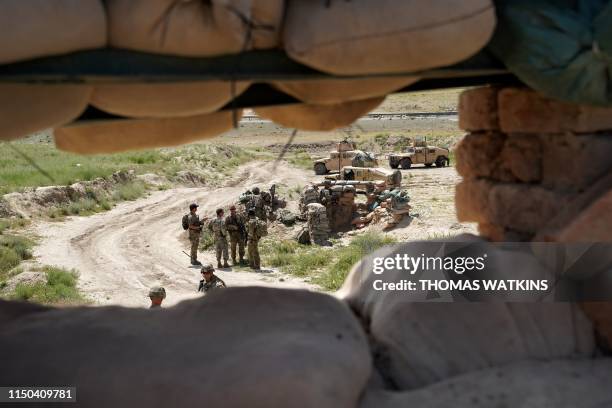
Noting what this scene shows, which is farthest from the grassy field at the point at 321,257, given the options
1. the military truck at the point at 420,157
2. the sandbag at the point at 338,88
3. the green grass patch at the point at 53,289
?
the military truck at the point at 420,157

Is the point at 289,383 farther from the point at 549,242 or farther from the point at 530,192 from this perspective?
the point at 530,192

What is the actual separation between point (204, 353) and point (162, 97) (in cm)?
116

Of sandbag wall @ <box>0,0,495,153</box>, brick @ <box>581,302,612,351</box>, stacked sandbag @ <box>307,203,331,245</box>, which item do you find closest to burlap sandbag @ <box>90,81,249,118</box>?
sandbag wall @ <box>0,0,495,153</box>

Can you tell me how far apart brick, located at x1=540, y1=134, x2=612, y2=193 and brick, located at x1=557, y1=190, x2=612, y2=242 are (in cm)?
22

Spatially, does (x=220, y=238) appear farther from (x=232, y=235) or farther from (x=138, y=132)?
(x=138, y=132)

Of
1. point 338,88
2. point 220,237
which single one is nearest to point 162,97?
point 338,88

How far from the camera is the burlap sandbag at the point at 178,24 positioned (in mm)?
2631

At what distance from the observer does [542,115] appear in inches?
143

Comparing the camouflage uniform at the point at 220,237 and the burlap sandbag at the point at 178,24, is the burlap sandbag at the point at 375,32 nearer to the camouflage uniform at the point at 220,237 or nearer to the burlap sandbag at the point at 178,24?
the burlap sandbag at the point at 178,24

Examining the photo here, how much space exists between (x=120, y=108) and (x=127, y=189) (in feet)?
61.8

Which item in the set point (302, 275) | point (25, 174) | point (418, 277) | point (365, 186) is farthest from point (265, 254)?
point (418, 277)

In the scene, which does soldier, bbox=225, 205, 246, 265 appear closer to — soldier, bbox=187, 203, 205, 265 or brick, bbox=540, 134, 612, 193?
soldier, bbox=187, 203, 205, 265

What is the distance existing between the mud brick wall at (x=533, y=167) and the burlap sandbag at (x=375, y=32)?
1.00 meters

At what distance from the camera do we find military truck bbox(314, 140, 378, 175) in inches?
902
